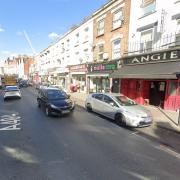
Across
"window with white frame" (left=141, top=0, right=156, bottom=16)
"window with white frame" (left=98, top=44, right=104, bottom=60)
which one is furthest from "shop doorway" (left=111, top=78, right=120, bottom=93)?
"window with white frame" (left=141, top=0, right=156, bottom=16)

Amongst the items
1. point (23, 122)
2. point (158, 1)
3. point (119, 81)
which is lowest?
point (23, 122)

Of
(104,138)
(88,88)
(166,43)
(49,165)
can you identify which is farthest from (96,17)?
(49,165)

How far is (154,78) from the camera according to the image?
11602mm

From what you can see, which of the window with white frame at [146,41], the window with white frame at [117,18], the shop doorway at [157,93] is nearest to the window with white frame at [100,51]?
the window with white frame at [117,18]

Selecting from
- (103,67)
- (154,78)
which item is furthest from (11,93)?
(154,78)

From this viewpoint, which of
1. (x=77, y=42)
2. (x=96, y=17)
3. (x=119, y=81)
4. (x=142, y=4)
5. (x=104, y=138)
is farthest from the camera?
(x=77, y=42)

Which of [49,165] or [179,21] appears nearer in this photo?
[49,165]

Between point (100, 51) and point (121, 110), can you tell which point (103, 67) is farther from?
point (121, 110)

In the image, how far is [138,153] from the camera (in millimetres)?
6113

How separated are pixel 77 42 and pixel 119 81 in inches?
500

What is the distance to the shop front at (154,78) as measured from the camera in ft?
38.7

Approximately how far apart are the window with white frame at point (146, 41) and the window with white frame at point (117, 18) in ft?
11.1

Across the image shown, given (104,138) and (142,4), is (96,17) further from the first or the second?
(104,138)

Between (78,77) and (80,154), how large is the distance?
2341cm
